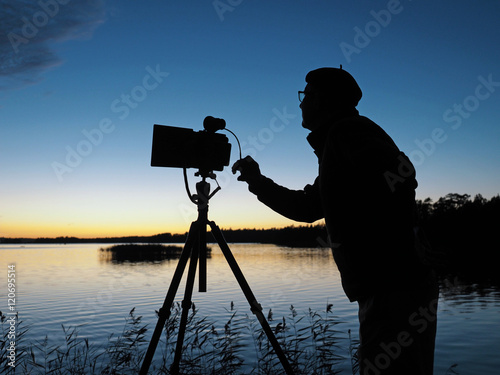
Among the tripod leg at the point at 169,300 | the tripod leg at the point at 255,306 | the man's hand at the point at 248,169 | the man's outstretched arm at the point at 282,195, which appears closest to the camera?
the man's outstretched arm at the point at 282,195

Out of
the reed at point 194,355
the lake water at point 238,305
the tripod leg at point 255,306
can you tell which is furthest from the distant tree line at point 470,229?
the tripod leg at point 255,306

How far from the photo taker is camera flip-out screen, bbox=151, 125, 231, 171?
2609 millimetres

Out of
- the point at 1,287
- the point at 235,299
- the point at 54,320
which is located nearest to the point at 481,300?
the point at 235,299

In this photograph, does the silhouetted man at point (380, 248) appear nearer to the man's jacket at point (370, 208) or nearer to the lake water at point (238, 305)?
the man's jacket at point (370, 208)

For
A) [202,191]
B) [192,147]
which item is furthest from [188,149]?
[202,191]

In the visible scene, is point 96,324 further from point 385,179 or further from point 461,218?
point 461,218

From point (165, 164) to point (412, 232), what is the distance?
5.53 ft

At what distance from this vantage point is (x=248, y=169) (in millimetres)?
2336

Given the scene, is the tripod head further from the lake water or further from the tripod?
the lake water

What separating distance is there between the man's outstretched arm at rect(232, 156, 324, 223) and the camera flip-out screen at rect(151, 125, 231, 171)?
0.43 meters

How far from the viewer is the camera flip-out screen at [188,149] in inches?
103

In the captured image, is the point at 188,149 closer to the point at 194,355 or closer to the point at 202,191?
the point at 202,191

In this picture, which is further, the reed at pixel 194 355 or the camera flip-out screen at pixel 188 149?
the reed at pixel 194 355

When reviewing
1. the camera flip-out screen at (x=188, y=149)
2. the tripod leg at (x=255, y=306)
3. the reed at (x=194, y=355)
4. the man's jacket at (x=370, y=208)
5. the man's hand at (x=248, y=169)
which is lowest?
the reed at (x=194, y=355)
